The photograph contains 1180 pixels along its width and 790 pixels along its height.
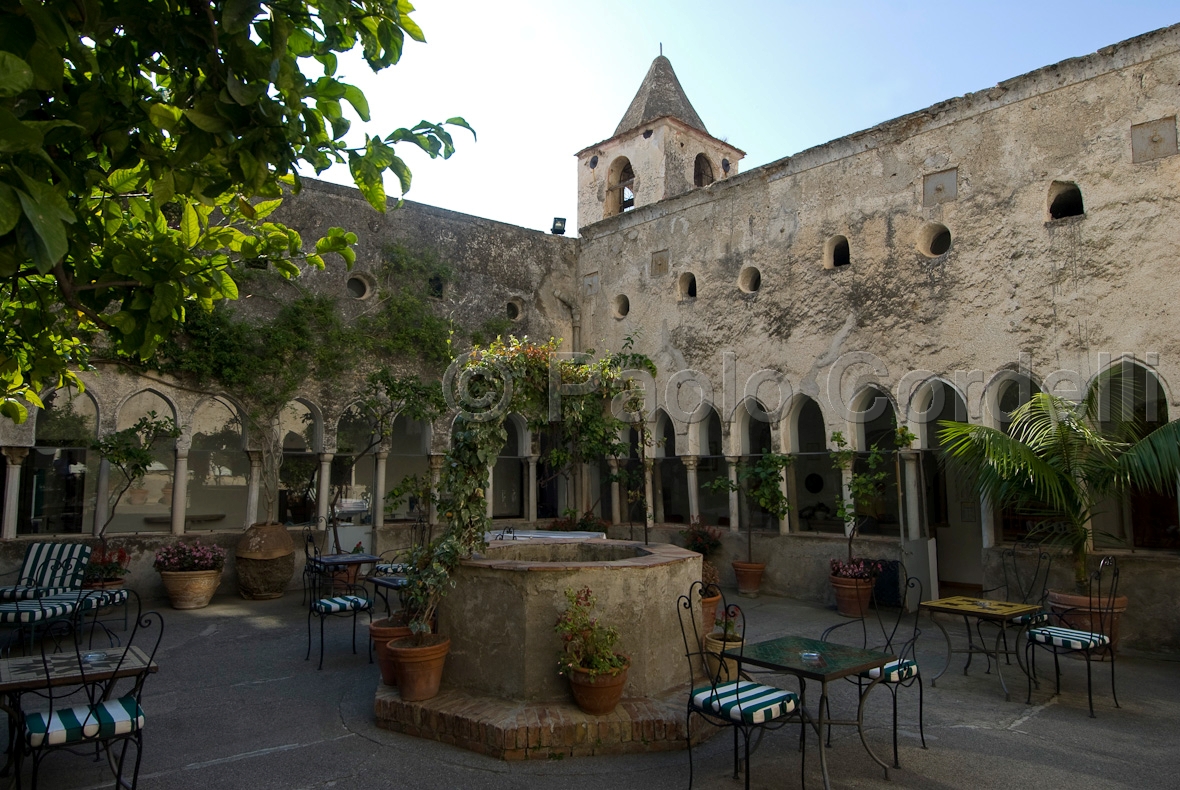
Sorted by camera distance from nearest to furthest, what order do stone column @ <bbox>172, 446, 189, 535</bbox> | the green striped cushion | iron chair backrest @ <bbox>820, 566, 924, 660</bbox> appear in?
the green striped cushion
iron chair backrest @ <bbox>820, 566, 924, 660</bbox>
stone column @ <bbox>172, 446, 189, 535</bbox>

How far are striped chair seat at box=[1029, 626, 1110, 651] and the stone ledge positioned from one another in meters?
2.95

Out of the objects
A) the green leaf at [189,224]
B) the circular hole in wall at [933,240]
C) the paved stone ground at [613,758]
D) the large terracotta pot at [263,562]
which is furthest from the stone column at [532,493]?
the green leaf at [189,224]

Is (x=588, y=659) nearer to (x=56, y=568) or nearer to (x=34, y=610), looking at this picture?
(x=34, y=610)

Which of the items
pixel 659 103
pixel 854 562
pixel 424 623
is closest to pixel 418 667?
pixel 424 623

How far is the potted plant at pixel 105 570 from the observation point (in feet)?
30.7

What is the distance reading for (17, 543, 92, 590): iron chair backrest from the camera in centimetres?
844

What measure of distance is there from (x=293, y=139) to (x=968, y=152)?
31.3 ft

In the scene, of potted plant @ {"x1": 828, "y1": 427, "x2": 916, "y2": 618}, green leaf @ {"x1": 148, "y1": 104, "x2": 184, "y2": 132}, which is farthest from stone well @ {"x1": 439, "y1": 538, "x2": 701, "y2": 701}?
potted plant @ {"x1": 828, "y1": 427, "x2": 916, "y2": 618}

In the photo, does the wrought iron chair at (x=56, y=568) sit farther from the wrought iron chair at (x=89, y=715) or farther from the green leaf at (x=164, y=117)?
the green leaf at (x=164, y=117)

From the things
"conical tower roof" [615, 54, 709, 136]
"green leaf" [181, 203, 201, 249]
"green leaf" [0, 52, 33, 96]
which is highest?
"conical tower roof" [615, 54, 709, 136]

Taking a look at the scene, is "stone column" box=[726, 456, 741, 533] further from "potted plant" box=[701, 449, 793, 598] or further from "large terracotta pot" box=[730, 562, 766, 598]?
"large terracotta pot" box=[730, 562, 766, 598]

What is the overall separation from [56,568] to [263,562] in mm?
2586

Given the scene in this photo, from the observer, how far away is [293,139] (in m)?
2.79

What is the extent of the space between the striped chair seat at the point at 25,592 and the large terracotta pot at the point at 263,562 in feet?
8.56
